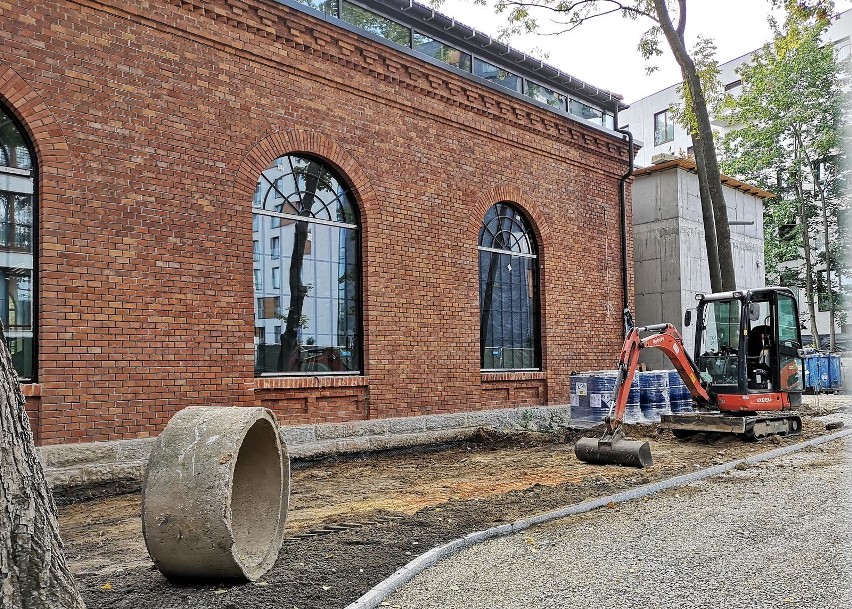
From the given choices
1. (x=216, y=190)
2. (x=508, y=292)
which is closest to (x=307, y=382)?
(x=216, y=190)

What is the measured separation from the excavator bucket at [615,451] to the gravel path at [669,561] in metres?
1.83

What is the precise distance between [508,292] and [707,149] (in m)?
5.08

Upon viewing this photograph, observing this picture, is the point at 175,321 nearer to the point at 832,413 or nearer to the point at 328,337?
the point at 328,337

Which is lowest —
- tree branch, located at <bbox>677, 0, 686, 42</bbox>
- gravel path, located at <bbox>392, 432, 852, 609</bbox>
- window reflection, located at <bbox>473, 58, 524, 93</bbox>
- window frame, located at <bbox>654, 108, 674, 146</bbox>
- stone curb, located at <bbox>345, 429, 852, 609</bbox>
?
gravel path, located at <bbox>392, 432, 852, 609</bbox>

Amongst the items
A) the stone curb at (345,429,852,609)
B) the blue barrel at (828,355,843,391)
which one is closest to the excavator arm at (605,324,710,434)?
the stone curb at (345,429,852,609)

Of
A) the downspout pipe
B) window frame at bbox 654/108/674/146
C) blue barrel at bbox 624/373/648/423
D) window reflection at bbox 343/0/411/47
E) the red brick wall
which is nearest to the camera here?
the red brick wall

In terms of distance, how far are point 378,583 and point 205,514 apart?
117 centimetres

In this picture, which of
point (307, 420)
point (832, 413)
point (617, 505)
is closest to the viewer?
point (617, 505)

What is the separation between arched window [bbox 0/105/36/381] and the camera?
25.7 ft

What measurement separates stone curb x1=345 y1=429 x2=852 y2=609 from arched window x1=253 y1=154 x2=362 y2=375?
15.3 ft

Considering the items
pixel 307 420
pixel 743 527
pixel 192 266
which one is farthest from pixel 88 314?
pixel 743 527

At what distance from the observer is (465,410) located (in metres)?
12.6

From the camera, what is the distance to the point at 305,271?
10516 millimetres

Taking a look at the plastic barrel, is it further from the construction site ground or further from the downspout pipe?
the downspout pipe
